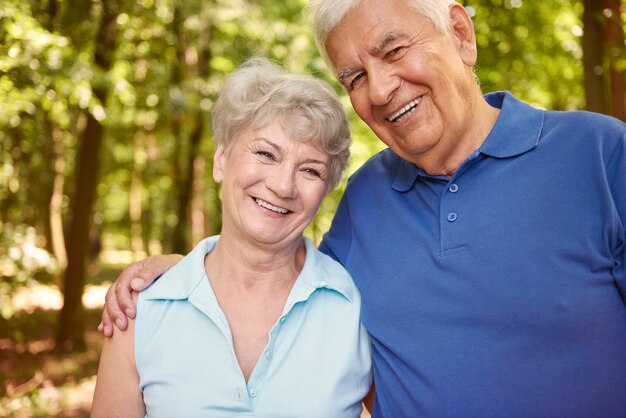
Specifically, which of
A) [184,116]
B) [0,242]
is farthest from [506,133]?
[184,116]

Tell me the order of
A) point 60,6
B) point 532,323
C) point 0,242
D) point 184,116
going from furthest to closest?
point 184,116 → point 0,242 → point 60,6 → point 532,323

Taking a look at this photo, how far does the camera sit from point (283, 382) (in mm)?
2604

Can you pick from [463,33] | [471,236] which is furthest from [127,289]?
[463,33]

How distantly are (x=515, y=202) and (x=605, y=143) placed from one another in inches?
15.5

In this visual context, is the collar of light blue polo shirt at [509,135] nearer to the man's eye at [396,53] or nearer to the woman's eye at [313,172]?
the woman's eye at [313,172]

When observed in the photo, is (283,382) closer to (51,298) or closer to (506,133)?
(506,133)

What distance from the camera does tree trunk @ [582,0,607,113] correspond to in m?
4.79

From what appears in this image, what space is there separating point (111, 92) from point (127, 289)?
5561 millimetres

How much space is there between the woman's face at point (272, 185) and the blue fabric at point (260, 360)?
267 millimetres

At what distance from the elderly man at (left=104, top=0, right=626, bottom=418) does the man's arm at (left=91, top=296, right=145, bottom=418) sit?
5.9 inches

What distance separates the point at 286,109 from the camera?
273cm

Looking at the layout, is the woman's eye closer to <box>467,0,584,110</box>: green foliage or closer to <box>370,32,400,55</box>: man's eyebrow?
<box>370,32,400,55</box>: man's eyebrow

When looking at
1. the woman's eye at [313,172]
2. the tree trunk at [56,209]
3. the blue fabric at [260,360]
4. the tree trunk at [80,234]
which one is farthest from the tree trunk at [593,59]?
the tree trunk at [56,209]

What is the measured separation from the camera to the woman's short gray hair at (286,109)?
107 inches
